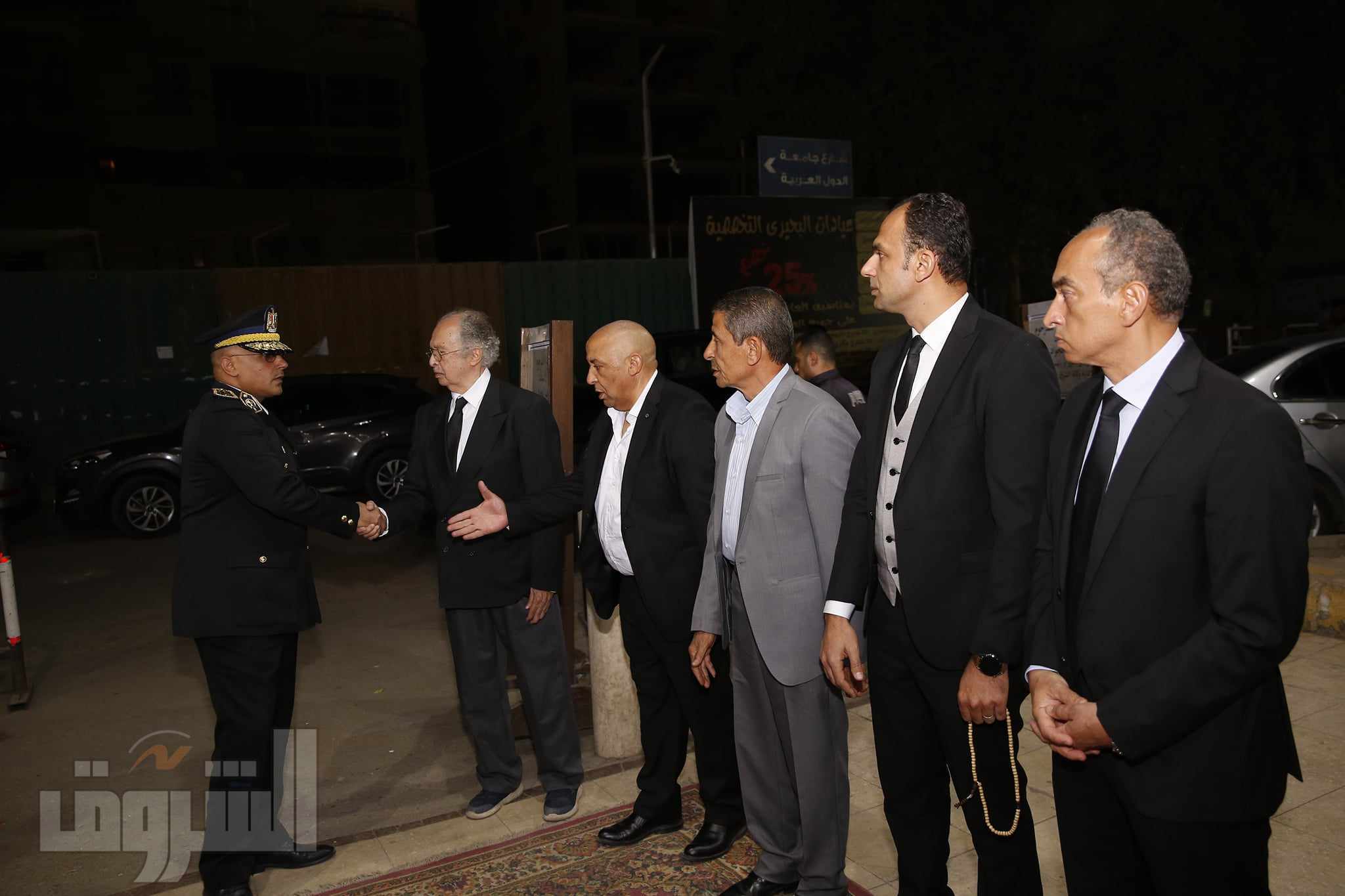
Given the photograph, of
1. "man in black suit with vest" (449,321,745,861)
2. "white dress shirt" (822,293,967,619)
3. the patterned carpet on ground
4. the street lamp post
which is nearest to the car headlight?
"man in black suit with vest" (449,321,745,861)

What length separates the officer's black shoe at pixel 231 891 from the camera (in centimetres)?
357

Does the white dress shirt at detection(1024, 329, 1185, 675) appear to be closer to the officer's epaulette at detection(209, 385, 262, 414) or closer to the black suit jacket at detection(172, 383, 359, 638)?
the black suit jacket at detection(172, 383, 359, 638)

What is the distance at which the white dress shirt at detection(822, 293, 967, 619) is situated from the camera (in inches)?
104

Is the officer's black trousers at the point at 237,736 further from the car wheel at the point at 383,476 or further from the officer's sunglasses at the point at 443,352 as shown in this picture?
the car wheel at the point at 383,476

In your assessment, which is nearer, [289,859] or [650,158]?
[289,859]

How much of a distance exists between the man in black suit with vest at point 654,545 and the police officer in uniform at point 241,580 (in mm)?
688

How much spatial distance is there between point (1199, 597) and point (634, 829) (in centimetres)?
251

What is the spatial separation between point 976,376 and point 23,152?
113ft

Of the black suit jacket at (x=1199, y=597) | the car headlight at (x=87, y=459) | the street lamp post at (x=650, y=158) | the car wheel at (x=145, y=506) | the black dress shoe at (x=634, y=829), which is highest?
the street lamp post at (x=650, y=158)

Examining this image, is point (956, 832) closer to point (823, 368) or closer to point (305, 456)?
point (823, 368)

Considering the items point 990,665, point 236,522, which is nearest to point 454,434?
point 236,522

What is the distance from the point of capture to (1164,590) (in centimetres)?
202

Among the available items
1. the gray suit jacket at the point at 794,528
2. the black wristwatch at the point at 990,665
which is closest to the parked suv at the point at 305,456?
the gray suit jacket at the point at 794,528

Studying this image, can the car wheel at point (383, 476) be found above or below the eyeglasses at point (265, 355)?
below
